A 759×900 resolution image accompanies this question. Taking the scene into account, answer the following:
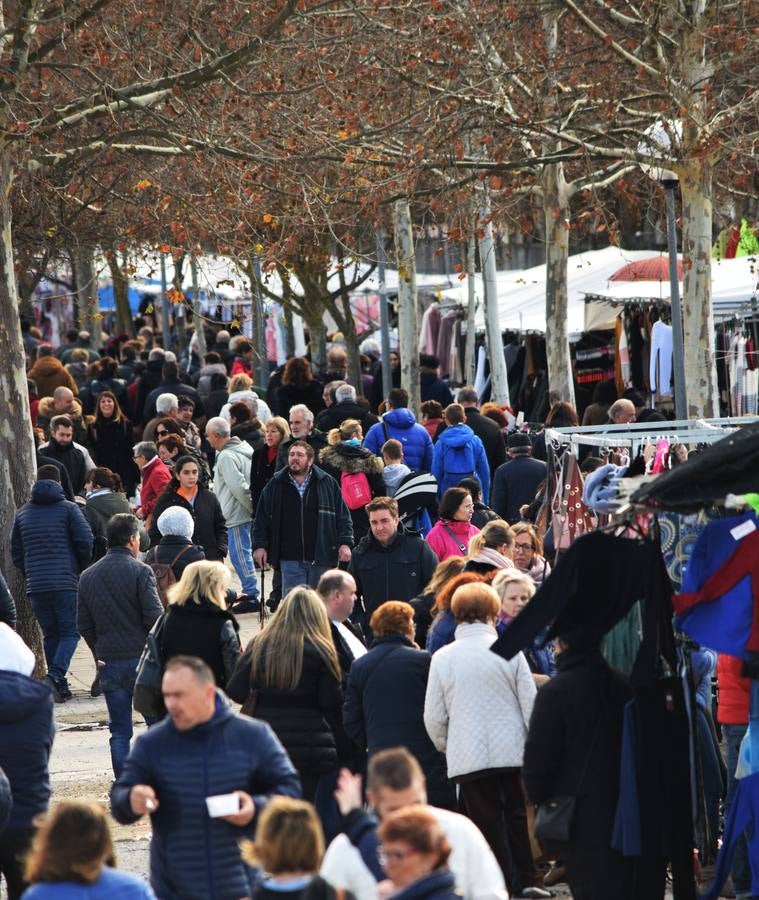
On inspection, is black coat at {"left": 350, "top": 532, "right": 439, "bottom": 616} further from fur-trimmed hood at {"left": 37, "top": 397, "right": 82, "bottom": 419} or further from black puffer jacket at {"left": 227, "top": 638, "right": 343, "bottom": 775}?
fur-trimmed hood at {"left": 37, "top": 397, "right": 82, "bottom": 419}

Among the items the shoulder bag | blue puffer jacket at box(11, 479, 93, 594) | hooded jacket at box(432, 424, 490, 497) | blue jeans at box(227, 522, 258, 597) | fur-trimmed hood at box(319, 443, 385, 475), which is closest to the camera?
the shoulder bag

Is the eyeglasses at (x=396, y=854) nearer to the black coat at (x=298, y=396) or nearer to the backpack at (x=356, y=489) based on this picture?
the backpack at (x=356, y=489)

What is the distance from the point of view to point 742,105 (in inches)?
605

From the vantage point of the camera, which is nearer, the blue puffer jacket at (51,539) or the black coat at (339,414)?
the blue puffer jacket at (51,539)

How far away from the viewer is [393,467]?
594 inches

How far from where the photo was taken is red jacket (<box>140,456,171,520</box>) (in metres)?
14.8

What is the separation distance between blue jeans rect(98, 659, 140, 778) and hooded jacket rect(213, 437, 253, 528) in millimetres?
5575

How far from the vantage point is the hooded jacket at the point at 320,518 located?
1330 cm

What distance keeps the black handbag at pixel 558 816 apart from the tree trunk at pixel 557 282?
1443 centimetres

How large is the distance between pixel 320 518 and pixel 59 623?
85.6 inches

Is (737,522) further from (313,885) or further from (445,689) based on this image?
(313,885)

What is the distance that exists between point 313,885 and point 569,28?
17.4 metres

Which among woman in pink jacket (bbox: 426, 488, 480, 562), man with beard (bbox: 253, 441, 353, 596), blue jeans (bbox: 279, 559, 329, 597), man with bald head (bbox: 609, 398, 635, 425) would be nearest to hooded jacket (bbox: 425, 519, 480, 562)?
woman in pink jacket (bbox: 426, 488, 480, 562)

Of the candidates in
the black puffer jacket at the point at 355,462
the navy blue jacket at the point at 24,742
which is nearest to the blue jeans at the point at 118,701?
the navy blue jacket at the point at 24,742
